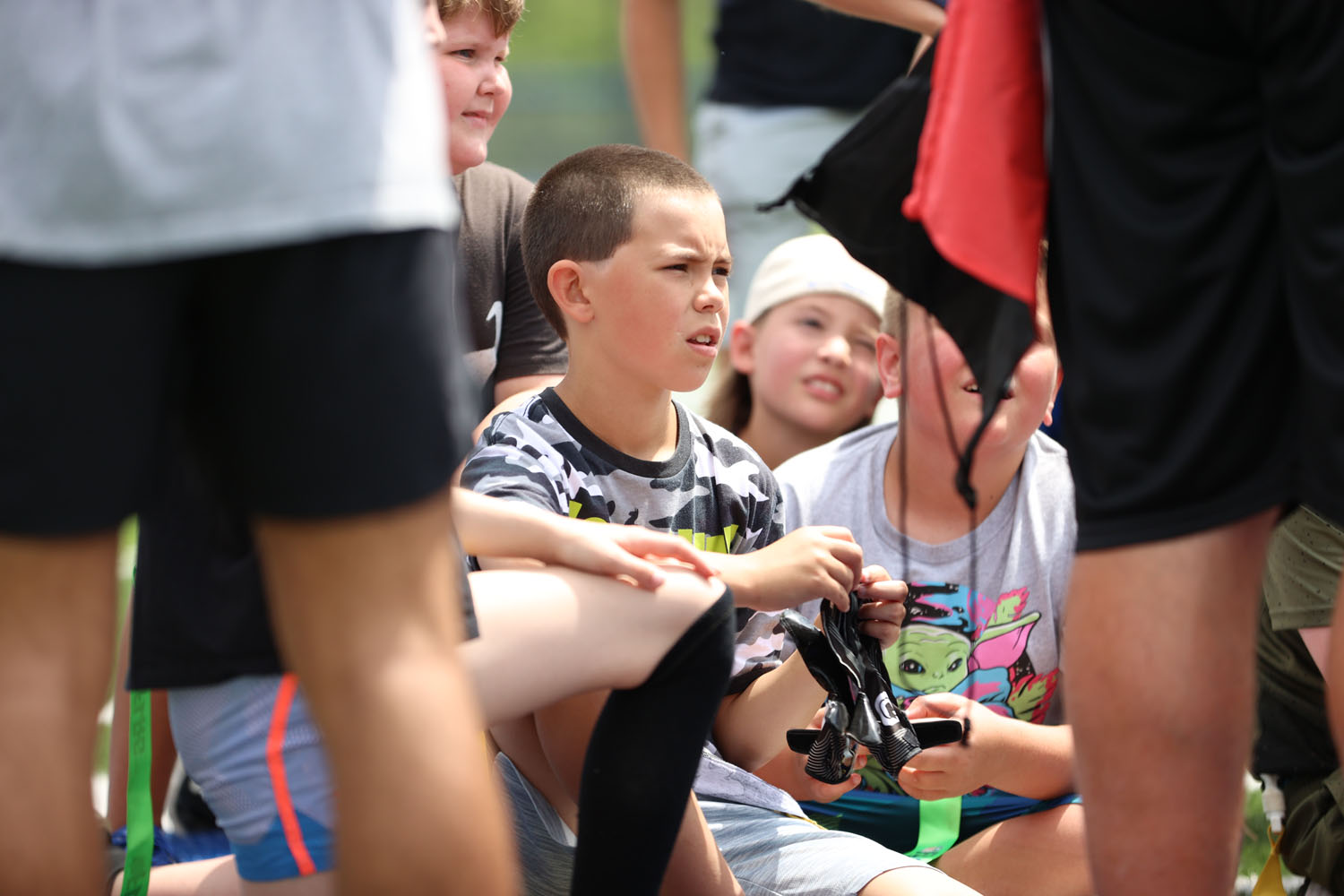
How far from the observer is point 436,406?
952 millimetres

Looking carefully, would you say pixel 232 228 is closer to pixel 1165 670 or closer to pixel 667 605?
pixel 667 605

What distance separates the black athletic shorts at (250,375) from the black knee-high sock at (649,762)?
56 cm

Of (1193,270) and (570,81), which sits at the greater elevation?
(1193,270)

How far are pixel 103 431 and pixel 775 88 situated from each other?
8.46ft

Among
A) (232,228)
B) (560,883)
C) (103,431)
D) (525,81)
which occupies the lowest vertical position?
(525,81)

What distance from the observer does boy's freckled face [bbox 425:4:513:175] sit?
2107mm

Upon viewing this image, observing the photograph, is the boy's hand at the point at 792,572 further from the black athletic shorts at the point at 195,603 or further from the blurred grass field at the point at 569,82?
the blurred grass field at the point at 569,82

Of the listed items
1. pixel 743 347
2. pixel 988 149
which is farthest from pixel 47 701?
pixel 743 347

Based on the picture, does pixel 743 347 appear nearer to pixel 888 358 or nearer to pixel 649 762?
pixel 888 358

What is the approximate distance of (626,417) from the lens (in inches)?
75.2

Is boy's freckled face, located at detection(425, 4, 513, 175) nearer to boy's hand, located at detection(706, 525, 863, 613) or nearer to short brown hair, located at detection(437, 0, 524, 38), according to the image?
short brown hair, located at detection(437, 0, 524, 38)

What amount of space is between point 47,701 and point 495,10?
1485 mm

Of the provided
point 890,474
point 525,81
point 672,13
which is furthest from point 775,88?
point 525,81

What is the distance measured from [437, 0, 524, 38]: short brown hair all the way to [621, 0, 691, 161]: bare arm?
109 centimetres
